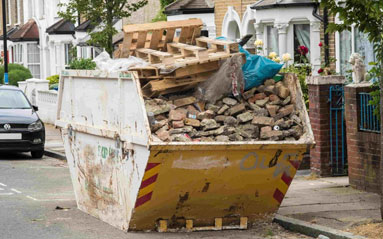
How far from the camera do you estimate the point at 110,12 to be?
23.6 meters

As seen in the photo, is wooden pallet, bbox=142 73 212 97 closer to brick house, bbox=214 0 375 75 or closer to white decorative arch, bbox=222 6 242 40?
brick house, bbox=214 0 375 75

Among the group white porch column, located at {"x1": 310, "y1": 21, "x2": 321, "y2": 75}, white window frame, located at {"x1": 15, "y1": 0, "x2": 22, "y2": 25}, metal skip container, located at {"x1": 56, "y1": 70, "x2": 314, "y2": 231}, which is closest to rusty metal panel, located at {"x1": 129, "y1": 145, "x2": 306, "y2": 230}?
metal skip container, located at {"x1": 56, "y1": 70, "x2": 314, "y2": 231}

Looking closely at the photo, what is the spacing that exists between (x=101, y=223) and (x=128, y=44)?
219 centimetres

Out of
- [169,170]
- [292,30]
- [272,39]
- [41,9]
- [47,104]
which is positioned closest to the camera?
[169,170]

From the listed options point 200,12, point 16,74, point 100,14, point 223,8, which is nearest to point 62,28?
point 16,74

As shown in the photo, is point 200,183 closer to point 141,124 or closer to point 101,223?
point 141,124

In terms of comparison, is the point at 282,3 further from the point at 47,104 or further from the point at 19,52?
the point at 19,52

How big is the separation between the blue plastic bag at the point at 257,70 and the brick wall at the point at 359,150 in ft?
9.01

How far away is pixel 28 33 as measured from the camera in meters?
47.9

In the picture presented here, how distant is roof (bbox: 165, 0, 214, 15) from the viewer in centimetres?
2889

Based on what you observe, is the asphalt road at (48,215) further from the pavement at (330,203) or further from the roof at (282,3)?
the roof at (282,3)

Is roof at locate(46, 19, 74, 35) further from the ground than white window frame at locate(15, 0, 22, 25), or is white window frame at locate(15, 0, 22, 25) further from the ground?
white window frame at locate(15, 0, 22, 25)

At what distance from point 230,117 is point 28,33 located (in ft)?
128

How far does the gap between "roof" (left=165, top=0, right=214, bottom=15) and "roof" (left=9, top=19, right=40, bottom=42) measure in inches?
775
